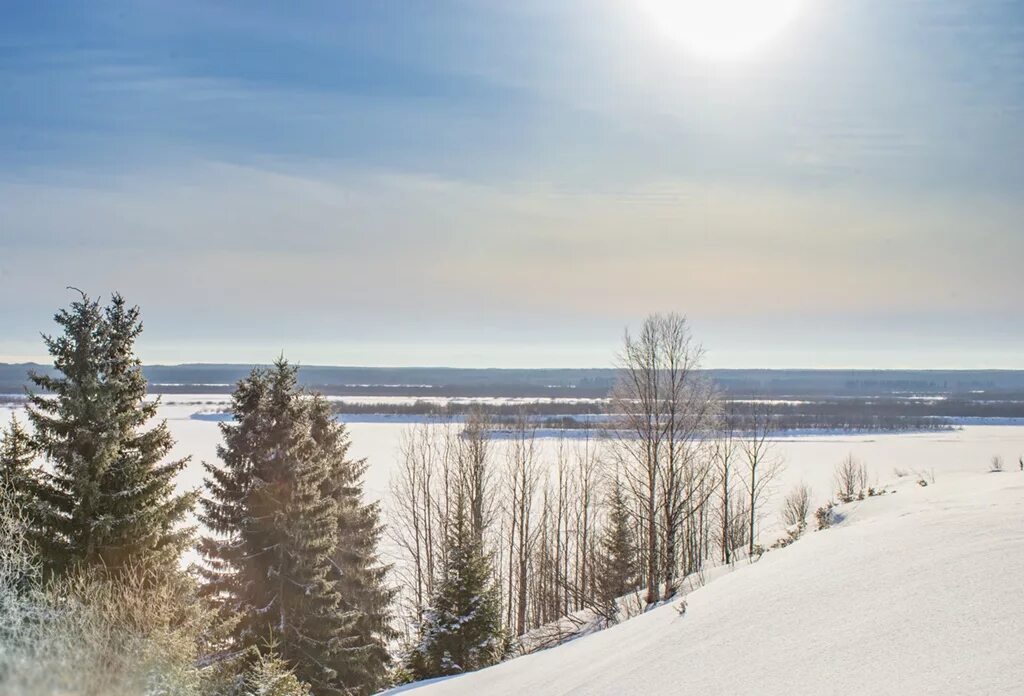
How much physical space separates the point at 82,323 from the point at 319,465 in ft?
20.8

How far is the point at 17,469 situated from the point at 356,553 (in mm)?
9670

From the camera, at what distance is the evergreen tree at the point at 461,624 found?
16266 mm

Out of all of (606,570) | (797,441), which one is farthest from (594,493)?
(797,441)

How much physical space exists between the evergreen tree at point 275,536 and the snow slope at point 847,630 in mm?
6356

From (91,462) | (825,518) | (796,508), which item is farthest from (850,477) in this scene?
(91,462)

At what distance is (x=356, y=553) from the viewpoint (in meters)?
21.0

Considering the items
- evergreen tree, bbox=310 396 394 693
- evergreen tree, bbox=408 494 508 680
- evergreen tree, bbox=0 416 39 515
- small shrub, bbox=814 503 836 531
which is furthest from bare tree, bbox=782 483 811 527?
evergreen tree, bbox=0 416 39 515

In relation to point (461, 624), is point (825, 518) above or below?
above

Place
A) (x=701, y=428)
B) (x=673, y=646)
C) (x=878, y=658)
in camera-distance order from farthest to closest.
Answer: (x=701, y=428) → (x=673, y=646) → (x=878, y=658)

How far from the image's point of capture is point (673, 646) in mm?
7734

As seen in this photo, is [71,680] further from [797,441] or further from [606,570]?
[797,441]

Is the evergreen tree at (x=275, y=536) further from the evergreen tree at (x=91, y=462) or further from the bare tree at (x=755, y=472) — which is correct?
the bare tree at (x=755, y=472)

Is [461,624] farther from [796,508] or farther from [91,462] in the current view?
[796,508]

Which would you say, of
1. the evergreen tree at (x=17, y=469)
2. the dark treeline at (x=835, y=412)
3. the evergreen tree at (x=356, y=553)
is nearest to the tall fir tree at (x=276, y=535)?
the evergreen tree at (x=356, y=553)
